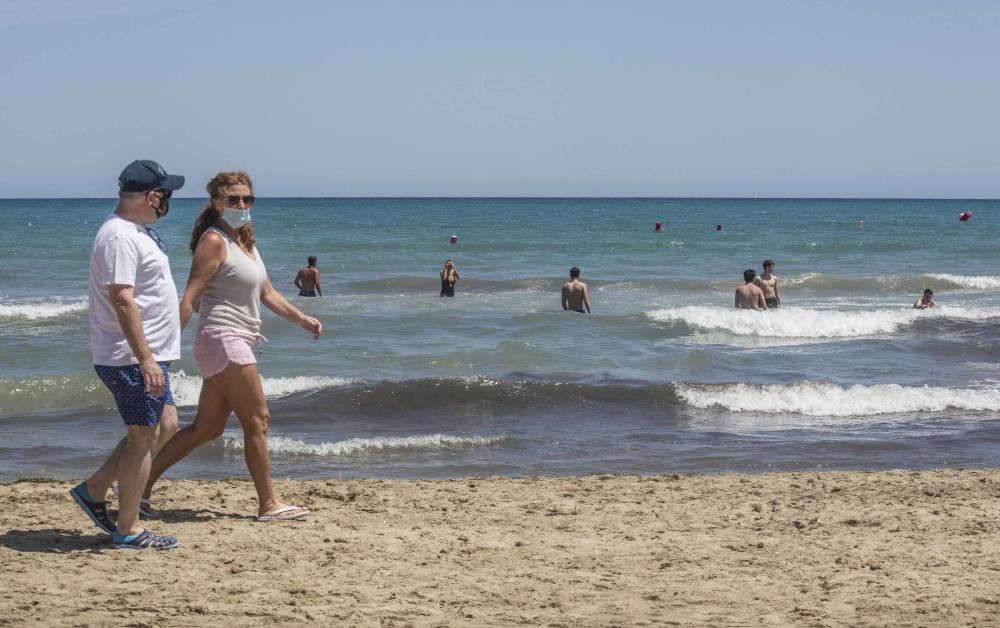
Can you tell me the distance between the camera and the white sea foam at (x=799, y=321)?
60.5 ft

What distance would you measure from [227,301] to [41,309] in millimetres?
17485

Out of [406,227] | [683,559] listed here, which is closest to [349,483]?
[683,559]

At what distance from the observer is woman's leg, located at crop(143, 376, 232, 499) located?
534 centimetres

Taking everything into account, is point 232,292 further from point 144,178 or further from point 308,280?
point 308,280

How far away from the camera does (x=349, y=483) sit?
23.6 feet

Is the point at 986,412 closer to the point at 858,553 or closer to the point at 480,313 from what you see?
the point at 858,553

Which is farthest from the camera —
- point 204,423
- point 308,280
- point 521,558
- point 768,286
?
point 308,280

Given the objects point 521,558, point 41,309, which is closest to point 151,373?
point 521,558

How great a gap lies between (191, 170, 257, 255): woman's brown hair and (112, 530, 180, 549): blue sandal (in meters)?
1.30

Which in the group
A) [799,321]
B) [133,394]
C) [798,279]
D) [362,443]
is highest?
[133,394]

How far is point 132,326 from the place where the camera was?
174 inches

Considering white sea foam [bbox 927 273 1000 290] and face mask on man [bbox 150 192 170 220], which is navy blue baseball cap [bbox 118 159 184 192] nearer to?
face mask on man [bbox 150 192 170 220]

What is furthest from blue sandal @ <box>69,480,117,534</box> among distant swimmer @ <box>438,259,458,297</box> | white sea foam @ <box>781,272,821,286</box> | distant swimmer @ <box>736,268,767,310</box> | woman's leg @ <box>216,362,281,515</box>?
white sea foam @ <box>781,272,821,286</box>

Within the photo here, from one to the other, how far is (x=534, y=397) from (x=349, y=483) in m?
4.46
